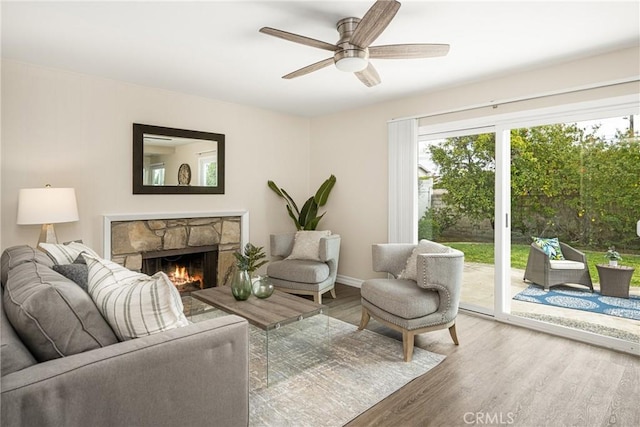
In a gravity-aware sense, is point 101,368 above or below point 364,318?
above

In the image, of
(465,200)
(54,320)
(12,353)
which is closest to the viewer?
(12,353)

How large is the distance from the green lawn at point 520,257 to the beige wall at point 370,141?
1.00 m

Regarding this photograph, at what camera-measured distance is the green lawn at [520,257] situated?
291 cm

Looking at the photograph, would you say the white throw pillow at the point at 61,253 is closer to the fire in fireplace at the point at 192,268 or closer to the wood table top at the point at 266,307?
the wood table top at the point at 266,307

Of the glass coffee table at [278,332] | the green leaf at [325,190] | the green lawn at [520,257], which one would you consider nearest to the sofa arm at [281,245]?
the green leaf at [325,190]

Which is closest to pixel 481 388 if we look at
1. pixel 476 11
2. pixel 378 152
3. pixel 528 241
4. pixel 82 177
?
pixel 528 241

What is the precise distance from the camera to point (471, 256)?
12.4ft

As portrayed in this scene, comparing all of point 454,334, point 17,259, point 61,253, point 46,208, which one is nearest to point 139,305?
point 17,259

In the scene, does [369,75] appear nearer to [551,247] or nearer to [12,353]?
[551,247]

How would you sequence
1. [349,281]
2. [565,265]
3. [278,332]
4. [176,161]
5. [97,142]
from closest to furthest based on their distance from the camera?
[278,332]
[565,265]
[97,142]
[176,161]
[349,281]

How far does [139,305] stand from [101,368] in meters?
0.27

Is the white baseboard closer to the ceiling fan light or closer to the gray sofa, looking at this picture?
the ceiling fan light

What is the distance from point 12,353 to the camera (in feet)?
3.40

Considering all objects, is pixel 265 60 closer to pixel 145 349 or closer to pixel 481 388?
pixel 145 349
